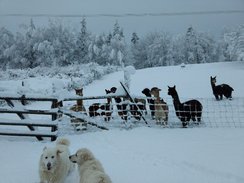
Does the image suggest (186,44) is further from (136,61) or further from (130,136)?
(130,136)

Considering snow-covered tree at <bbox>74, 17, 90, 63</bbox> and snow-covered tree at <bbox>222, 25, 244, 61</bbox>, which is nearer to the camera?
snow-covered tree at <bbox>222, 25, 244, 61</bbox>

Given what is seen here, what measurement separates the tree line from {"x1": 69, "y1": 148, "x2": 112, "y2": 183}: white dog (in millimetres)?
58811

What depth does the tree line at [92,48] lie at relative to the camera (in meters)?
64.8

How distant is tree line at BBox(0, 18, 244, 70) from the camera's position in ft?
212

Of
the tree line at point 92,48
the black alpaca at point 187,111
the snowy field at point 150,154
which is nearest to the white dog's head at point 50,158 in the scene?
the snowy field at point 150,154

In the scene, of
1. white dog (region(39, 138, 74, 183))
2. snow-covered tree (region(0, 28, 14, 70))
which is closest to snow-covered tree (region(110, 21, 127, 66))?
snow-covered tree (region(0, 28, 14, 70))

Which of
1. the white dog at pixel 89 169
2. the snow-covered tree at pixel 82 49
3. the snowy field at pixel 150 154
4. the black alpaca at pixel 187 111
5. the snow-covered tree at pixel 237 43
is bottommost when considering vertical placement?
the snowy field at pixel 150 154

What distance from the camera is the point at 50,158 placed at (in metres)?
5.30

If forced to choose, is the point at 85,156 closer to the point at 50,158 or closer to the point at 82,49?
the point at 50,158

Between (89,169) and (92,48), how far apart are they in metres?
63.8

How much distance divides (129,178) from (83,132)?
141 inches

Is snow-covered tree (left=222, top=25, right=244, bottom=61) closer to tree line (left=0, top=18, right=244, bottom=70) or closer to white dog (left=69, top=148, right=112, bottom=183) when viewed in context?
tree line (left=0, top=18, right=244, bottom=70)

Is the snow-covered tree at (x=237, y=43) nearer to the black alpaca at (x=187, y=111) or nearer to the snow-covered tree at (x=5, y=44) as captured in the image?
the black alpaca at (x=187, y=111)

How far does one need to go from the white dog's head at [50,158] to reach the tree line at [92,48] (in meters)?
58.7
